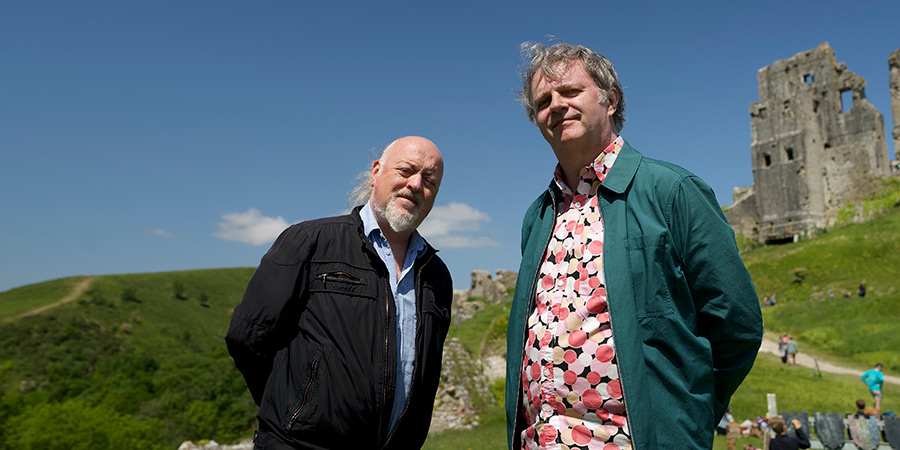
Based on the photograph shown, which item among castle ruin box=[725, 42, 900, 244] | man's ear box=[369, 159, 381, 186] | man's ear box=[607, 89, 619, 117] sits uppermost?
castle ruin box=[725, 42, 900, 244]

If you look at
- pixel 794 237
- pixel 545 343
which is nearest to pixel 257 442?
pixel 545 343

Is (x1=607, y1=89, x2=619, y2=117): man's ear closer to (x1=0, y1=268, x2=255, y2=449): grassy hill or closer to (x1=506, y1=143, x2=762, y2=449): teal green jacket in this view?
(x1=506, y1=143, x2=762, y2=449): teal green jacket

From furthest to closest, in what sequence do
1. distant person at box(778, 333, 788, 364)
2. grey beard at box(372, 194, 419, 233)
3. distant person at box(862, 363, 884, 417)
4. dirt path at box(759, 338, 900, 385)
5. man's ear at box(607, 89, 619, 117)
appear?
distant person at box(778, 333, 788, 364) → dirt path at box(759, 338, 900, 385) → distant person at box(862, 363, 884, 417) → grey beard at box(372, 194, 419, 233) → man's ear at box(607, 89, 619, 117)

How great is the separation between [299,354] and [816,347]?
22.3 meters

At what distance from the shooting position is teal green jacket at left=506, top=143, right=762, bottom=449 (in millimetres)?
2395

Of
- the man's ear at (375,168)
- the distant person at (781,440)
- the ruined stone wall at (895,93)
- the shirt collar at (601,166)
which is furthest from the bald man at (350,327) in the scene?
the ruined stone wall at (895,93)

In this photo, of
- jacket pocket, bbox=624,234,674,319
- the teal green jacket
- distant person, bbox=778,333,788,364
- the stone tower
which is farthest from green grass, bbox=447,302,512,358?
the stone tower

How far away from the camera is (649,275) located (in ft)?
8.22

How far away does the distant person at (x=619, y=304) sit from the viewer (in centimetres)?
243

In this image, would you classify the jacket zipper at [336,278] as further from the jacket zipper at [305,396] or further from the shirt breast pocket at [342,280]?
the jacket zipper at [305,396]

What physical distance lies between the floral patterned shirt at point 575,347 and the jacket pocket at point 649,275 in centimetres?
16

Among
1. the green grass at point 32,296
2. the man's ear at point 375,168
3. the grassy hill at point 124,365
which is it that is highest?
the man's ear at point 375,168

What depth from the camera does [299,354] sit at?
2926 mm

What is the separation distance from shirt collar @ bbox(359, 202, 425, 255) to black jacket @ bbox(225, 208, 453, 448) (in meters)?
0.11
